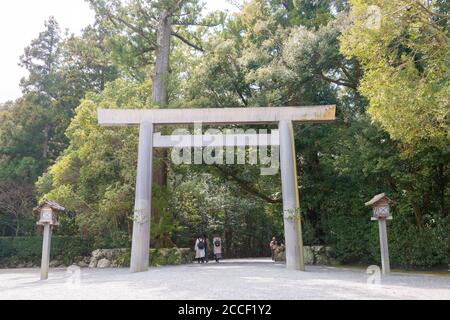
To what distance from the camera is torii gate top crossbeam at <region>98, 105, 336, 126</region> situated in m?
11.5

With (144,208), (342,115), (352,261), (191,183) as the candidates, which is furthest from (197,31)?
(352,261)

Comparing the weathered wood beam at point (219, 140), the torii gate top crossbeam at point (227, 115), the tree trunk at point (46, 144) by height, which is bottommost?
the weathered wood beam at point (219, 140)

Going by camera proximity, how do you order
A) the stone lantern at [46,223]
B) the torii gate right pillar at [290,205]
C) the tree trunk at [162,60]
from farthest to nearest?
the tree trunk at [162,60] → the torii gate right pillar at [290,205] → the stone lantern at [46,223]

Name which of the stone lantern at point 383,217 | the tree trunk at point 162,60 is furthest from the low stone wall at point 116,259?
the stone lantern at point 383,217

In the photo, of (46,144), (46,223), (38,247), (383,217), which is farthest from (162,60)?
(383,217)

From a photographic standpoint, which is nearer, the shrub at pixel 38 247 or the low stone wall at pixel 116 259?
the low stone wall at pixel 116 259

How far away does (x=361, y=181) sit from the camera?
1336cm

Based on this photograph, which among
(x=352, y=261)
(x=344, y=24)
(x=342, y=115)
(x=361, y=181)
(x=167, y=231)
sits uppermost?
(x=344, y=24)

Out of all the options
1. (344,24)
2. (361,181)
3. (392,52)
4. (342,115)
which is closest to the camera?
(392,52)

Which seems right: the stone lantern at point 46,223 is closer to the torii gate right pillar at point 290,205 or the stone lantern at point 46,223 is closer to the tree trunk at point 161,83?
the tree trunk at point 161,83

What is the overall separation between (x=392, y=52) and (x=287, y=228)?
4.99 m

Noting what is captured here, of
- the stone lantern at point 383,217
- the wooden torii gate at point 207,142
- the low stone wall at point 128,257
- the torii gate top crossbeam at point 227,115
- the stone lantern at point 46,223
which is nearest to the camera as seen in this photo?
the stone lantern at point 383,217

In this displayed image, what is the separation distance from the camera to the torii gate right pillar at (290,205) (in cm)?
1072

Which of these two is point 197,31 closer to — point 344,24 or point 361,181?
point 344,24
